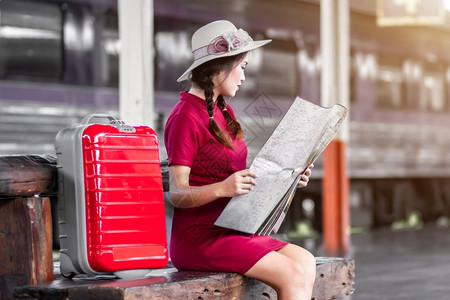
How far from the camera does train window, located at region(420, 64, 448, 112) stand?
13086mm

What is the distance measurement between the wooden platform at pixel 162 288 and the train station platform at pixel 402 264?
2.95 meters

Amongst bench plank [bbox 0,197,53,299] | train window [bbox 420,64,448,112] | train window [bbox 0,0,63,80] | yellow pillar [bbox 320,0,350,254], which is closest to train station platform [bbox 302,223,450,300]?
yellow pillar [bbox 320,0,350,254]

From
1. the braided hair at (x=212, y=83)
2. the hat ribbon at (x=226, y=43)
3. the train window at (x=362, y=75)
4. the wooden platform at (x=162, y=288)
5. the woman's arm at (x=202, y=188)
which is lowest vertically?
the wooden platform at (x=162, y=288)

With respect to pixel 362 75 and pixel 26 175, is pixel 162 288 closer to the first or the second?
pixel 26 175

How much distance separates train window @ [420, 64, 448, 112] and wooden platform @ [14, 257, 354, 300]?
10.4m

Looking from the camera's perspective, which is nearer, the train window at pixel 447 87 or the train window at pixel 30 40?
the train window at pixel 30 40

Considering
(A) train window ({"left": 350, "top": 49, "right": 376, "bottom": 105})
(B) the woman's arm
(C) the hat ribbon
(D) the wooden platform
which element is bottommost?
(D) the wooden platform

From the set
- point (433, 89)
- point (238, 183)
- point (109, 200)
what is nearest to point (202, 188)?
point (238, 183)

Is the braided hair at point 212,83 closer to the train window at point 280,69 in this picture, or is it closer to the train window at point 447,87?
the train window at point 280,69

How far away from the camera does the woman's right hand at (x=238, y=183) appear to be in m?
2.65

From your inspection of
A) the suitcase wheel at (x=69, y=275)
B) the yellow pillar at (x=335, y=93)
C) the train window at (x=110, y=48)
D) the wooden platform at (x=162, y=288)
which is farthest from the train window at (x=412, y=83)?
the suitcase wheel at (x=69, y=275)

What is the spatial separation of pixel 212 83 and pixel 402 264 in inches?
217

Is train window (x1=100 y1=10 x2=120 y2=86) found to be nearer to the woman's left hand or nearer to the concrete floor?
the concrete floor

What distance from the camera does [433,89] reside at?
1333 centimetres
